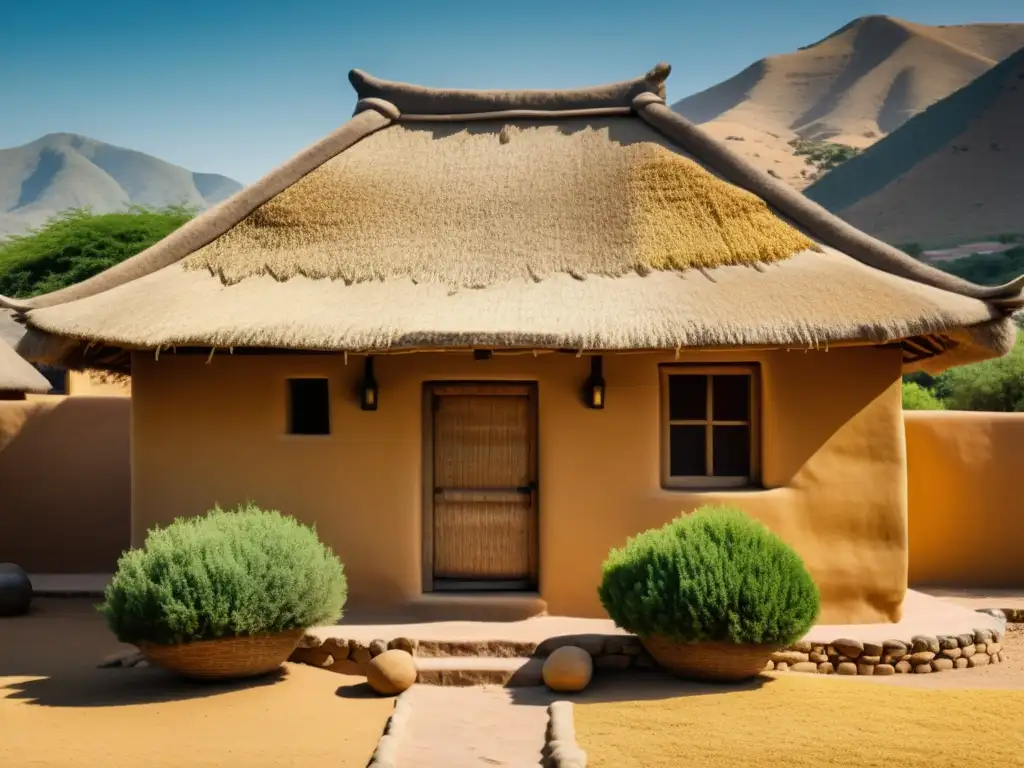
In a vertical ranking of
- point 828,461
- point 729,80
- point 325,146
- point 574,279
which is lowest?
point 828,461

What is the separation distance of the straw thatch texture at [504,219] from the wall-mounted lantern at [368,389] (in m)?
0.84

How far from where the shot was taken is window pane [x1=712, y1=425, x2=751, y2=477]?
32.1ft

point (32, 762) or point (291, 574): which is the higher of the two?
point (291, 574)

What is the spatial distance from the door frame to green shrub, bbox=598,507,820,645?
6.02ft

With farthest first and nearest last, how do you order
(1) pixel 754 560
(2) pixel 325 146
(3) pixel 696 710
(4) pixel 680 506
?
(2) pixel 325 146, (4) pixel 680 506, (1) pixel 754 560, (3) pixel 696 710

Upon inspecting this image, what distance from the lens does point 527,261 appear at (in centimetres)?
991

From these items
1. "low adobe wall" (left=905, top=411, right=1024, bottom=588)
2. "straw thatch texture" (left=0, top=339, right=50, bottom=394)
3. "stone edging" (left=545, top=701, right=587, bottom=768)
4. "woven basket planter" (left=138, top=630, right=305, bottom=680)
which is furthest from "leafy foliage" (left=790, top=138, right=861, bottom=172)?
"stone edging" (left=545, top=701, right=587, bottom=768)

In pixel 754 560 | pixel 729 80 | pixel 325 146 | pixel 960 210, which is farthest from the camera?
pixel 729 80

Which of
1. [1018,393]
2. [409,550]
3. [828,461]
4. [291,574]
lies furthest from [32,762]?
[1018,393]

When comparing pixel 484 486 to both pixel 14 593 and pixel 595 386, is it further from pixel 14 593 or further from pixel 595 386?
pixel 14 593

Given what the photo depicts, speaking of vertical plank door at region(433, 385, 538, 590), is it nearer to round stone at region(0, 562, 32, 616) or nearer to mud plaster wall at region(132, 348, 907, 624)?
mud plaster wall at region(132, 348, 907, 624)

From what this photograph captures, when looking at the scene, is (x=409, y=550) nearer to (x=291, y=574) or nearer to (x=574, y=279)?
(x=291, y=574)

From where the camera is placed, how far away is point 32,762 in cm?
626

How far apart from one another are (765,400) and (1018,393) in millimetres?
13335
